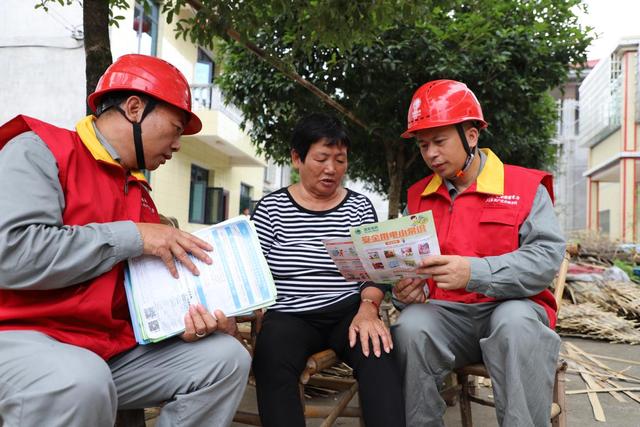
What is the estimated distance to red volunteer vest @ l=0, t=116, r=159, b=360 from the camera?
157 centimetres

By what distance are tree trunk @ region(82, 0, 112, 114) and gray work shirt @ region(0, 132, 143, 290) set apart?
128 centimetres

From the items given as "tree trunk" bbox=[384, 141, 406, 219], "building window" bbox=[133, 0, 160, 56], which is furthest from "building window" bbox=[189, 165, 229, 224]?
"tree trunk" bbox=[384, 141, 406, 219]

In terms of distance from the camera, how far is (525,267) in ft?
6.70

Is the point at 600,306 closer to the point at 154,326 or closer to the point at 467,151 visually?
the point at 467,151

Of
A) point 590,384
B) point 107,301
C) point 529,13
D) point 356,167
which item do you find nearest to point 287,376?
point 107,301

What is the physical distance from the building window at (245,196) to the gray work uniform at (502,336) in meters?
16.4

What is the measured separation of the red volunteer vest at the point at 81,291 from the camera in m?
1.57

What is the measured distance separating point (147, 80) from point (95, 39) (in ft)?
4.04

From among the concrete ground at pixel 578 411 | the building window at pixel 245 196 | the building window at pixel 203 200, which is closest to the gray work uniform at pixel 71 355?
the concrete ground at pixel 578 411

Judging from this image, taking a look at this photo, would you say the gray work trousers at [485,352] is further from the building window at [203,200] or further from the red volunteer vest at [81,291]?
the building window at [203,200]

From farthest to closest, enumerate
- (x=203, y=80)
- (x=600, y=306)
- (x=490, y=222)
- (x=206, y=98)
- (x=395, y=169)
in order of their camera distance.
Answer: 1. (x=203, y=80)
2. (x=206, y=98)
3. (x=395, y=169)
4. (x=600, y=306)
5. (x=490, y=222)

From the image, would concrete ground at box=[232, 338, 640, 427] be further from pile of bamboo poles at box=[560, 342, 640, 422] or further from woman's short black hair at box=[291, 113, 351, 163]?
woman's short black hair at box=[291, 113, 351, 163]

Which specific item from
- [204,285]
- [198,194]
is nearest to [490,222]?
[204,285]

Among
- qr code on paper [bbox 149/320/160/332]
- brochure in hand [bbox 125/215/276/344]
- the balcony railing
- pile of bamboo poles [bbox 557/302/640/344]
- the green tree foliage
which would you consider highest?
the balcony railing
